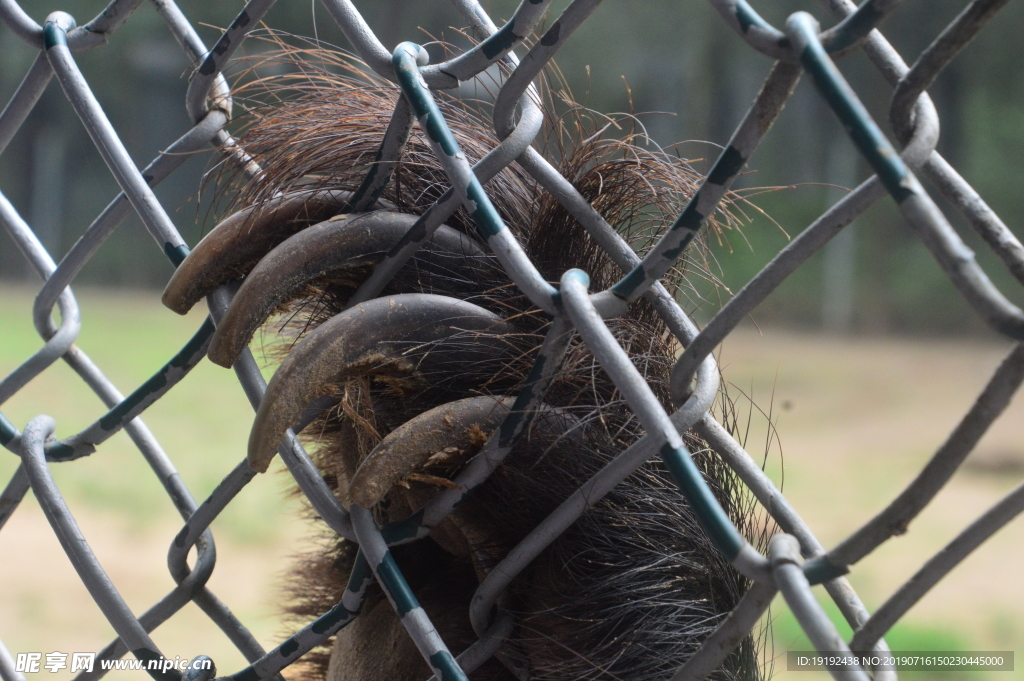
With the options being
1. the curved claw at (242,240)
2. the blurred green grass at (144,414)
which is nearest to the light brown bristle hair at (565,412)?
the curved claw at (242,240)

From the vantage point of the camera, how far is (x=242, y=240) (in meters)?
0.43

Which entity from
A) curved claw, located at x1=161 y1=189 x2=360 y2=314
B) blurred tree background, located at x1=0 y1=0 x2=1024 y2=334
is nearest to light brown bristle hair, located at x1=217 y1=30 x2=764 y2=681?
curved claw, located at x1=161 y1=189 x2=360 y2=314

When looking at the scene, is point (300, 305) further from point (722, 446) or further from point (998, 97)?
Result: point (998, 97)

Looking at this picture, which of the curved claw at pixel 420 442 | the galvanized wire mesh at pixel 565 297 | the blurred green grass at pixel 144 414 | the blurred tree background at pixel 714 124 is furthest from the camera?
the blurred tree background at pixel 714 124

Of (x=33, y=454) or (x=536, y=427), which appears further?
(x=33, y=454)

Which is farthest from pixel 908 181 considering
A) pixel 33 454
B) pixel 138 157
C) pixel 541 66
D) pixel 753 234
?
pixel 138 157

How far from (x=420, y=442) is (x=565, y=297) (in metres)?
0.10

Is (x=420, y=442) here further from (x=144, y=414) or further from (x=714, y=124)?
(x=714, y=124)

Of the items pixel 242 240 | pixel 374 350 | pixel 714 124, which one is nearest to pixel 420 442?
pixel 374 350

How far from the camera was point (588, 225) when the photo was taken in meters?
0.39

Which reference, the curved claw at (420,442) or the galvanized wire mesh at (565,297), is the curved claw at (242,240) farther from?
the curved claw at (420,442)

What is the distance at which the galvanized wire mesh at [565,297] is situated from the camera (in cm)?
25

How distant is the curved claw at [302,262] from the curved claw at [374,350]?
3cm

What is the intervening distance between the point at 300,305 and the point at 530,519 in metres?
0.17
